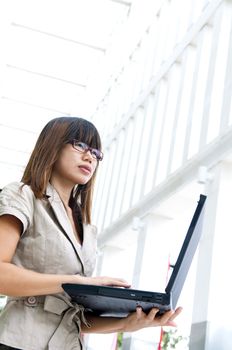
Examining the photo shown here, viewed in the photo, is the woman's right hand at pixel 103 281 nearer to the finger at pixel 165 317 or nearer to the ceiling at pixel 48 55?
the finger at pixel 165 317

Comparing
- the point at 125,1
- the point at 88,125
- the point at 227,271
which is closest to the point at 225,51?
the point at 227,271

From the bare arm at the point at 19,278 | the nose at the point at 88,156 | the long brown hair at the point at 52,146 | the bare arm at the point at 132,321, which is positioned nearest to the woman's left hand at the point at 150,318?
the bare arm at the point at 132,321

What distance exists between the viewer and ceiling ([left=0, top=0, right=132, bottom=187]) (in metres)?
12.1

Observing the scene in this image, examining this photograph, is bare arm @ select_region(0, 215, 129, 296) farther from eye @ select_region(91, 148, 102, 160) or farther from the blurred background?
the blurred background

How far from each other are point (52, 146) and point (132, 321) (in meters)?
0.61

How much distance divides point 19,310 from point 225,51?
631cm

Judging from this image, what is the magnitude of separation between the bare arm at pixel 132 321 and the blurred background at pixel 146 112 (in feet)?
13.1

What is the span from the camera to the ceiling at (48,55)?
1208 cm

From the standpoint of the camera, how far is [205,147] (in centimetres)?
693

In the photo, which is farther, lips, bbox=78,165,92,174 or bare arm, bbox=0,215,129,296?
lips, bbox=78,165,92,174

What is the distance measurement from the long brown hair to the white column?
4132 mm

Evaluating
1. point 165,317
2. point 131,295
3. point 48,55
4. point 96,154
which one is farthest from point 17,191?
point 48,55

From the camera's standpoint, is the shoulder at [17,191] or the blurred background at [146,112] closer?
the shoulder at [17,191]

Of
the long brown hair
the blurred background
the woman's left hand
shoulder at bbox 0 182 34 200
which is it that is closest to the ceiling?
the blurred background
